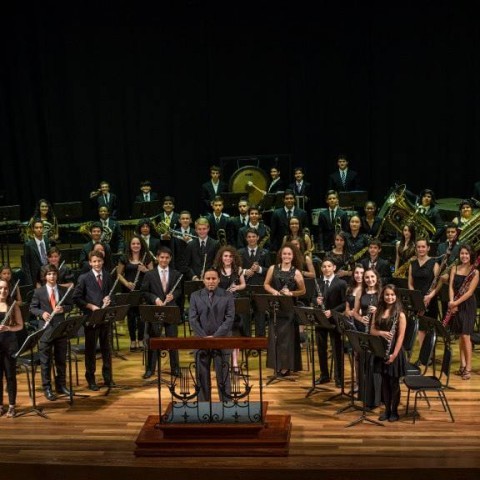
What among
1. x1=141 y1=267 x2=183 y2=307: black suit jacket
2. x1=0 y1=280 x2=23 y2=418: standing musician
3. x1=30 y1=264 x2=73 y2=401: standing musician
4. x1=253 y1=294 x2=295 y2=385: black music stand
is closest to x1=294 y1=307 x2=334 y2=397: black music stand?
x1=253 y1=294 x2=295 y2=385: black music stand

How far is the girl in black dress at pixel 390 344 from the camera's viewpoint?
7914mm

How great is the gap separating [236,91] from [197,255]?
5.51 metres

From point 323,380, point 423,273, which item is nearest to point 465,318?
point 423,273

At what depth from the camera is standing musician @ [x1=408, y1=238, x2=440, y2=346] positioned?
9.74 meters

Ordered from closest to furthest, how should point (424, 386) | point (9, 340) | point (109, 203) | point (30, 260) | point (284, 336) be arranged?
1. point (424, 386)
2. point (9, 340)
3. point (284, 336)
4. point (30, 260)
5. point (109, 203)

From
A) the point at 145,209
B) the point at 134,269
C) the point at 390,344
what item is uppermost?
the point at 145,209

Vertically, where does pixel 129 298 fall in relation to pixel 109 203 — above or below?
below

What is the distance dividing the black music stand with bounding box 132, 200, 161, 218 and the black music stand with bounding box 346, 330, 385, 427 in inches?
185

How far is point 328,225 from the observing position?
38.9 feet

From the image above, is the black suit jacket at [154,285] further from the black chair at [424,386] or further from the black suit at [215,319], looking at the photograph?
the black chair at [424,386]

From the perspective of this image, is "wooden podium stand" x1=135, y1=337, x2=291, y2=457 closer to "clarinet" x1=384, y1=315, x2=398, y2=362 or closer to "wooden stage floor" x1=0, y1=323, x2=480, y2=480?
"wooden stage floor" x1=0, y1=323, x2=480, y2=480

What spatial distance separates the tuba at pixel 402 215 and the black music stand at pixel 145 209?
9.89ft

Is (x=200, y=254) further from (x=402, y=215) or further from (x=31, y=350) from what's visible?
(x=31, y=350)

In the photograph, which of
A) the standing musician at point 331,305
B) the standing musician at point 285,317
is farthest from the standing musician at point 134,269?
the standing musician at point 331,305
